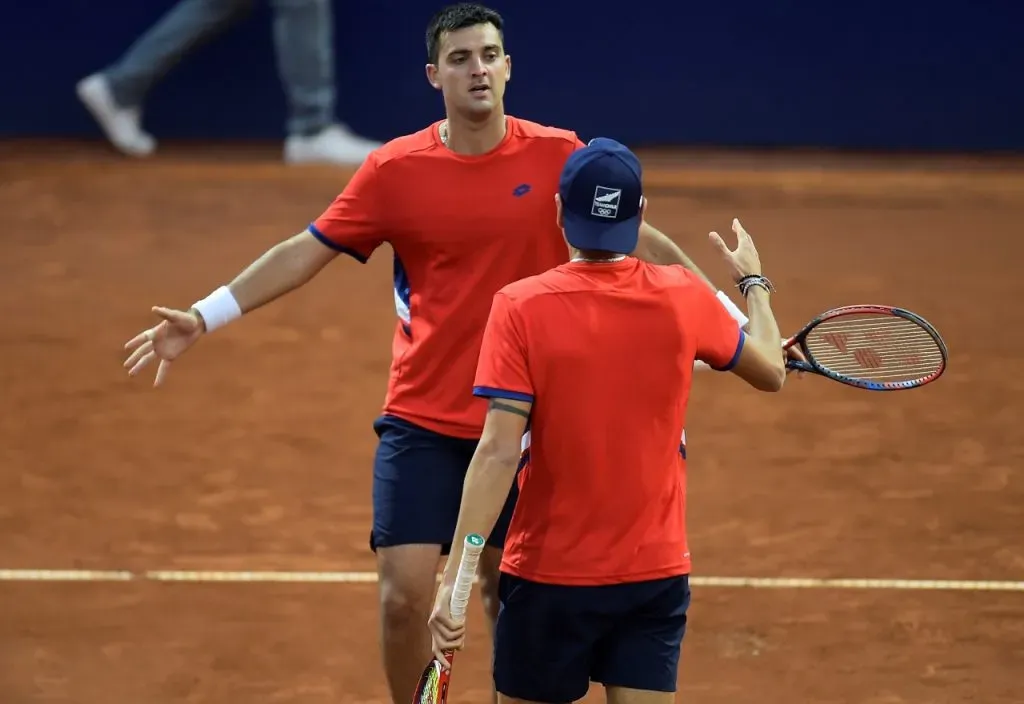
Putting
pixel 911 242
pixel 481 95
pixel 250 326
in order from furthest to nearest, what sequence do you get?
1. pixel 911 242
2. pixel 250 326
3. pixel 481 95

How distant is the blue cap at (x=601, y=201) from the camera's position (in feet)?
12.0

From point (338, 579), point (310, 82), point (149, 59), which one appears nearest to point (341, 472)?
point (338, 579)

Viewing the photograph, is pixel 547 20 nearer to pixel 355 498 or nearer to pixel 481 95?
pixel 355 498

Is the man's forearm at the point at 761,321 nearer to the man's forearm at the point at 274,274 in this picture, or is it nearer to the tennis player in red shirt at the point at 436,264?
the tennis player in red shirt at the point at 436,264

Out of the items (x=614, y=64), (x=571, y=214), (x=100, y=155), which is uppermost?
(x=571, y=214)

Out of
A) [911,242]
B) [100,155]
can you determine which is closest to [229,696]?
[911,242]

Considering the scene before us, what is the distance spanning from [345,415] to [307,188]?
4.68m

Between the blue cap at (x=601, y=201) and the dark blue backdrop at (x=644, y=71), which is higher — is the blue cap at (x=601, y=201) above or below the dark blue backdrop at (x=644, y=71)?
above

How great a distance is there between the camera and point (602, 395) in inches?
143

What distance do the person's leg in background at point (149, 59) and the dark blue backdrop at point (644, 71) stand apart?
51 centimetres

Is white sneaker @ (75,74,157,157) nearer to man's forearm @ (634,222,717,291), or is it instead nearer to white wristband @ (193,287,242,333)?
white wristband @ (193,287,242,333)

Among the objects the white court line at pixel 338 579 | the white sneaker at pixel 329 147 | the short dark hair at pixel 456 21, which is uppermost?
the short dark hair at pixel 456 21

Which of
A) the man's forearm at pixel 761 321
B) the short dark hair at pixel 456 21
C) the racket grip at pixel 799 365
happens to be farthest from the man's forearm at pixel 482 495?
the short dark hair at pixel 456 21

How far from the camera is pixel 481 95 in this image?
4586 mm
